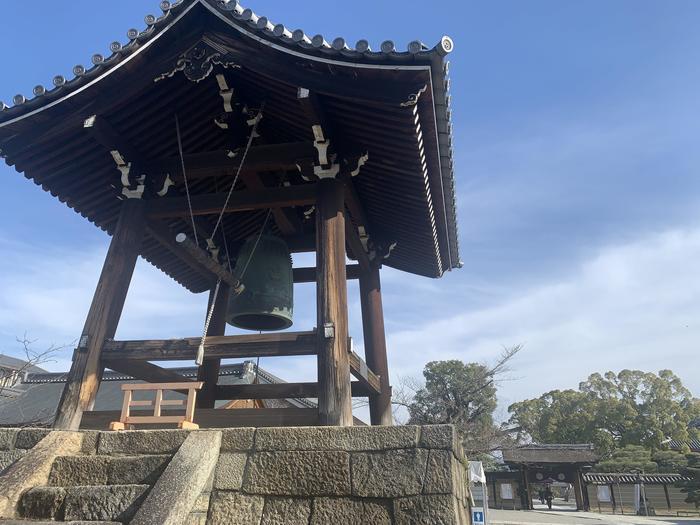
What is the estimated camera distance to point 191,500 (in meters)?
2.97

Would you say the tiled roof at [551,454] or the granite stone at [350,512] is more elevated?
the tiled roof at [551,454]

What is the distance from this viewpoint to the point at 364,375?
16.9ft

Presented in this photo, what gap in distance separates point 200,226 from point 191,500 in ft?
14.8

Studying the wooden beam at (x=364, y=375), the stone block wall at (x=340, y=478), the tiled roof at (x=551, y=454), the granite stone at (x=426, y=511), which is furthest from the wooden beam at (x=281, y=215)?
the tiled roof at (x=551, y=454)

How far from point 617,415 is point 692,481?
12406 mm

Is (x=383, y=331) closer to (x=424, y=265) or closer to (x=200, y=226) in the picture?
(x=424, y=265)

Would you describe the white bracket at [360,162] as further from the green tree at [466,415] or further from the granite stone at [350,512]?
the green tree at [466,415]

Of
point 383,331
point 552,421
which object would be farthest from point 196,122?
point 552,421

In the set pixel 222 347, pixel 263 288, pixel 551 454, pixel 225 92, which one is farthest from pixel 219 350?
pixel 551 454

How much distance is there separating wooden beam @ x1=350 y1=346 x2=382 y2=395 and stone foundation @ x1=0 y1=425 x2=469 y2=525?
→ 4.71 feet

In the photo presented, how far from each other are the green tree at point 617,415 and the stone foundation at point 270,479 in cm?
4218

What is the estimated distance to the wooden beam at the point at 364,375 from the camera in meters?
4.75

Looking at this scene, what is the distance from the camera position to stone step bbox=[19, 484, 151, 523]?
2986 mm

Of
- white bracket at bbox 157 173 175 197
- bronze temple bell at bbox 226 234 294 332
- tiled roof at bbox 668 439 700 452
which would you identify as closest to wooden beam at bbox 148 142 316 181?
white bracket at bbox 157 173 175 197
